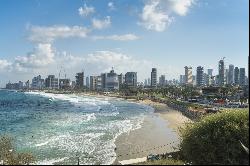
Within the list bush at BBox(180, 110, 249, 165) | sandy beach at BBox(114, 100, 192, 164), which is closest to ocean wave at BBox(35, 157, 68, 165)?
sandy beach at BBox(114, 100, 192, 164)

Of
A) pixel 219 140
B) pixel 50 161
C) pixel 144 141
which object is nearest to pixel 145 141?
pixel 144 141

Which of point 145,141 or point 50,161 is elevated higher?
point 145,141

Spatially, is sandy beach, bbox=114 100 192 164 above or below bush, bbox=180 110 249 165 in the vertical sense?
below

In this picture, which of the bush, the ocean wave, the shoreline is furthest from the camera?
the shoreline

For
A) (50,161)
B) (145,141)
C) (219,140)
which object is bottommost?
(50,161)

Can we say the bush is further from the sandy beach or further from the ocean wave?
the ocean wave

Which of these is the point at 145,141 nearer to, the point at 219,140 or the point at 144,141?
Result: the point at 144,141

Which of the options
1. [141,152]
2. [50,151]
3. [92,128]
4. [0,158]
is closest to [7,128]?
[92,128]

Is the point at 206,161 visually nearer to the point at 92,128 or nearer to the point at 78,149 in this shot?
the point at 78,149
